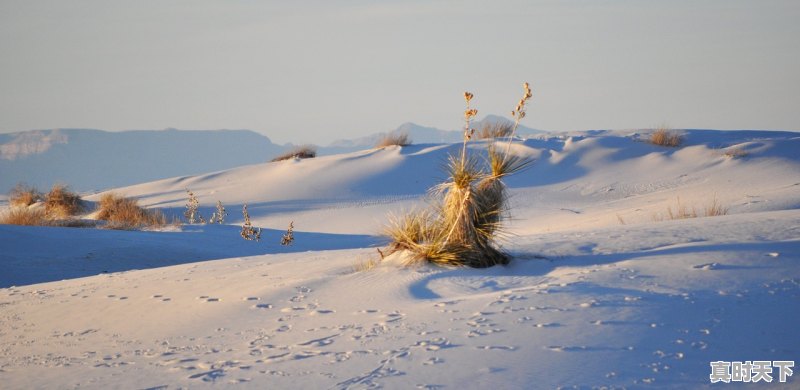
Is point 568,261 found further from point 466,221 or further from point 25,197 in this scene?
point 25,197

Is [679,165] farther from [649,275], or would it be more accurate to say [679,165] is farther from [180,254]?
[649,275]

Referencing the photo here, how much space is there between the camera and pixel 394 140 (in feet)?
74.9

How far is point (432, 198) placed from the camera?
6500 mm

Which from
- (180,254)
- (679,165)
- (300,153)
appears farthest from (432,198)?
(300,153)

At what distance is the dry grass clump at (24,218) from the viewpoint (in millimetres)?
14750

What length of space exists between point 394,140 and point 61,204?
9.58m

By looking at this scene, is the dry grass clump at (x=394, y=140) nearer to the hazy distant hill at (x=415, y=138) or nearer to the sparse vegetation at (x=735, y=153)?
the sparse vegetation at (x=735, y=153)

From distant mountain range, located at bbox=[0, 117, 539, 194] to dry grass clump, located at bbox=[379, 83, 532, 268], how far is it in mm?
71308

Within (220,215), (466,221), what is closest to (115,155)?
(220,215)

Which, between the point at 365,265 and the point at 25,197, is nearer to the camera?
the point at 365,265

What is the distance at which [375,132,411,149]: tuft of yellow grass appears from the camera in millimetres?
22567

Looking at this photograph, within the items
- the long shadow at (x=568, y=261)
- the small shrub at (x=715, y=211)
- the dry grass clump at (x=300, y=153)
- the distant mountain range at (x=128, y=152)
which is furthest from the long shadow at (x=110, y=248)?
the distant mountain range at (x=128, y=152)

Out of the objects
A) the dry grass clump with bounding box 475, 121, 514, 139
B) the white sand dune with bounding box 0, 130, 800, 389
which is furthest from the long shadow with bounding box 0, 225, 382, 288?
the dry grass clump with bounding box 475, 121, 514, 139

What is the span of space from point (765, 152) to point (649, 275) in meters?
14.8
